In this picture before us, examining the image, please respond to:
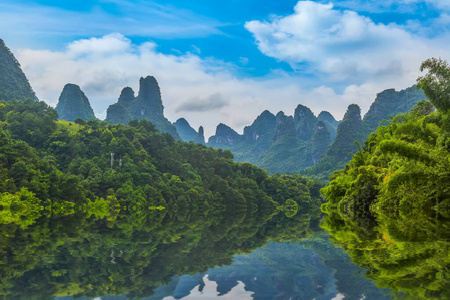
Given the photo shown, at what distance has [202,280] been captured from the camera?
571 centimetres

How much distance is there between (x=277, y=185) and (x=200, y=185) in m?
18.1

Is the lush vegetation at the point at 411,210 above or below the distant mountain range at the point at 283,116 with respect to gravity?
below

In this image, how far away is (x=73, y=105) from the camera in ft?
416

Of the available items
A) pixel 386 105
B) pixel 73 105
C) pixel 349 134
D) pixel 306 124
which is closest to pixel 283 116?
pixel 306 124

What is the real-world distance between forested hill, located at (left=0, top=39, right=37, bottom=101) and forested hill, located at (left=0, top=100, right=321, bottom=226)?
31.3 metres

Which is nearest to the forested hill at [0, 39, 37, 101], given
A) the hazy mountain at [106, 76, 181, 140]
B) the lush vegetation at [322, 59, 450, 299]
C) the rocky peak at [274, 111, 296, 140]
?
the hazy mountain at [106, 76, 181, 140]

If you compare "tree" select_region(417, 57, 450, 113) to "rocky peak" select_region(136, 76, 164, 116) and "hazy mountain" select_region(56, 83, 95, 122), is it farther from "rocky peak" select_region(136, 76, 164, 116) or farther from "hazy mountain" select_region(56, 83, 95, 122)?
"rocky peak" select_region(136, 76, 164, 116)

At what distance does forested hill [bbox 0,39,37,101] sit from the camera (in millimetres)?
86856

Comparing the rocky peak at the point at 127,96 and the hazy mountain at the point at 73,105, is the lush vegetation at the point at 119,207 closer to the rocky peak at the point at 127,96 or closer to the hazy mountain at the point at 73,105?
the hazy mountain at the point at 73,105

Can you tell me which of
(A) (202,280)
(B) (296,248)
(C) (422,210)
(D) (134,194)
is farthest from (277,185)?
(A) (202,280)

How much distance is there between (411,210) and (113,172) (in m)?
34.6

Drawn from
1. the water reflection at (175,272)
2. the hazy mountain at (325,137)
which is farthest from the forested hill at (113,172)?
the hazy mountain at (325,137)

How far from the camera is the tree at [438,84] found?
53.6 ft

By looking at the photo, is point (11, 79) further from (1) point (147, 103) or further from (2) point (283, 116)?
(2) point (283, 116)
